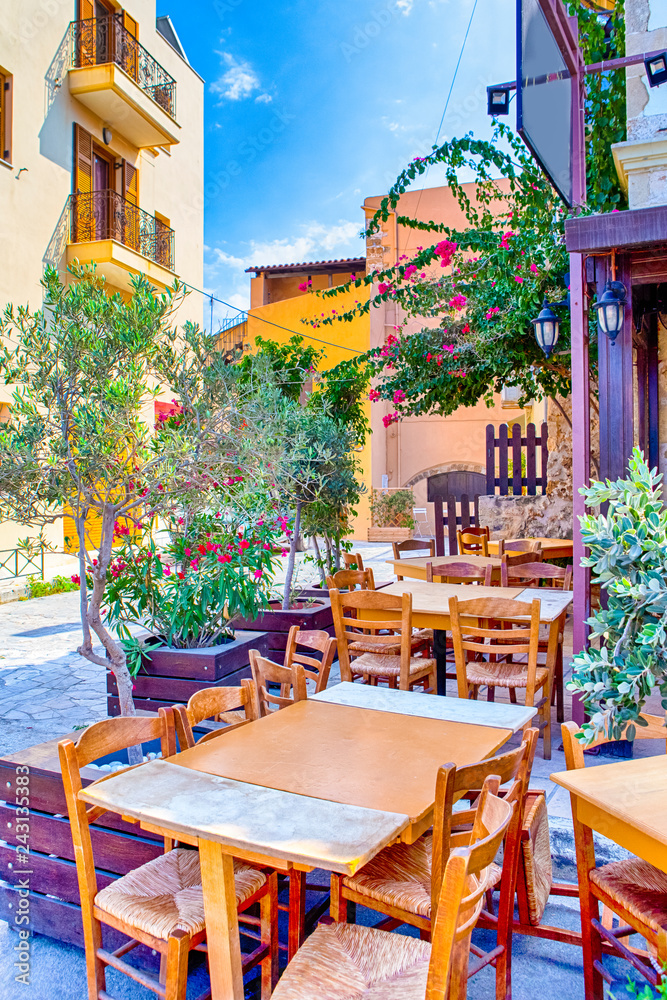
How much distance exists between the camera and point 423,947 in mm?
1754

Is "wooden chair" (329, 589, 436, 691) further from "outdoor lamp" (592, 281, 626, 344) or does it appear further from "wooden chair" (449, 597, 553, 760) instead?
"outdoor lamp" (592, 281, 626, 344)

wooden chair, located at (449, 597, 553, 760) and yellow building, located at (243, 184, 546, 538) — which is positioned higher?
yellow building, located at (243, 184, 546, 538)

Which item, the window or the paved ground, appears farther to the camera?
the window

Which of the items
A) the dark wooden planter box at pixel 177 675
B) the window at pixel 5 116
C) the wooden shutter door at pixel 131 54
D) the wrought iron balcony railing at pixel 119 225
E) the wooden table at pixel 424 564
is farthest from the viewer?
the wooden shutter door at pixel 131 54

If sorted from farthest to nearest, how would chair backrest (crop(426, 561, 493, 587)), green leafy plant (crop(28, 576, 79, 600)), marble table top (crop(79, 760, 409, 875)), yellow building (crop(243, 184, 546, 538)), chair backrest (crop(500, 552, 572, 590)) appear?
yellow building (crop(243, 184, 546, 538)) < green leafy plant (crop(28, 576, 79, 600)) < chair backrest (crop(426, 561, 493, 587)) < chair backrest (crop(500, 552, 572, 590)) < marble table top (crop(79, 760, 409, 875))

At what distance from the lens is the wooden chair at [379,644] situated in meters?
3.82

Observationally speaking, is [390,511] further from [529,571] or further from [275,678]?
[275,678]

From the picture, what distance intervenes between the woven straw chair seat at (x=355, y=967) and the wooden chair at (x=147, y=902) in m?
0.27

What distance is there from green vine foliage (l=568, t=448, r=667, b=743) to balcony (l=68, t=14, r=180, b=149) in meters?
12.3

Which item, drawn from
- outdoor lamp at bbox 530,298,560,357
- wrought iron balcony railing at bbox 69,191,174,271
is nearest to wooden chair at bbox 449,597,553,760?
outdoor lamp at bbox 530,298,560,357

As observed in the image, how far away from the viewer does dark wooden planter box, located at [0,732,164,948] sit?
2270 millimetres

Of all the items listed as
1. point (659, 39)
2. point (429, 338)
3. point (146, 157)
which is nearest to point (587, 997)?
point (659, 39)

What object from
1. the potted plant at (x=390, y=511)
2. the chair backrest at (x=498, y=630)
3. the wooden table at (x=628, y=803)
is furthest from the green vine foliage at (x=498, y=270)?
the potted plant at (x=390, y=511)

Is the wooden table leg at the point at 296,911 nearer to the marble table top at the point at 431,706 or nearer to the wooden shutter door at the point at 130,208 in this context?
the marble table top at the point at 431,706
